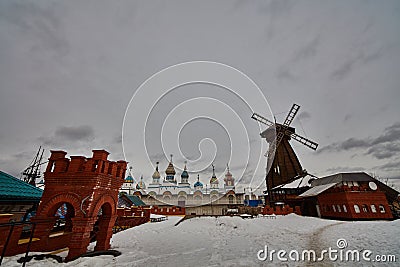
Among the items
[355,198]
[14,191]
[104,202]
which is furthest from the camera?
[355,198]

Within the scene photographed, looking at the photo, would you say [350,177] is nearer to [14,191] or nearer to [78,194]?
[78,194]

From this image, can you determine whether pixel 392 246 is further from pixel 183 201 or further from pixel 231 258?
pixel 183 201

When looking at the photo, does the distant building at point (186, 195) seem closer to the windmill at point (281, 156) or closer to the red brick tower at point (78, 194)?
the windmill at point (281, 156)

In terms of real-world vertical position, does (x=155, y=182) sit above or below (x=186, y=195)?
above

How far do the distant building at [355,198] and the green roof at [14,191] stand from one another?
23.6 meters

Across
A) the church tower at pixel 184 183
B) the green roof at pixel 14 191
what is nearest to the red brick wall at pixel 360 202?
the green roof at pixel 14 191

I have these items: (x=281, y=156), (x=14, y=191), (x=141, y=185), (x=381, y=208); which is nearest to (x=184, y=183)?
(x=141, y=185)

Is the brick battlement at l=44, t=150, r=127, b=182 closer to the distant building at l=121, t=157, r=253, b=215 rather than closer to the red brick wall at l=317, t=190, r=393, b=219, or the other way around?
the red brick wall at l=317, t=190, r=393, b=219

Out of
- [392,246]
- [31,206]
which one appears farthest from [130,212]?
[392,246]

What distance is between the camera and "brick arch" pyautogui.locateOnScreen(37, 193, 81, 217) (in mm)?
6529

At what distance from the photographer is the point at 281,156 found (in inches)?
1177

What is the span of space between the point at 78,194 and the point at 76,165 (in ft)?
3.38

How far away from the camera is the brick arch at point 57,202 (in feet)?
21.4

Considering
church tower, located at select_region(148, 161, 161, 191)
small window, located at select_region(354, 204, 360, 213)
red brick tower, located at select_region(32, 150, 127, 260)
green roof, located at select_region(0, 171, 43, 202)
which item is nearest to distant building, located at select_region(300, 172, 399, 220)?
small window, located at select_region(354, 204, 360, 213)
